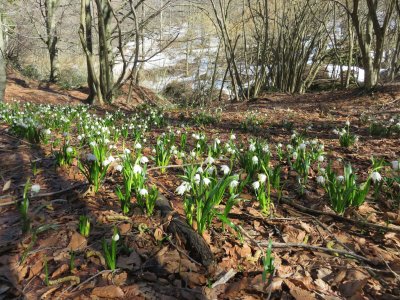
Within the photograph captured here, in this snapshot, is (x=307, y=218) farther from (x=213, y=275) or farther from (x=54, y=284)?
(x=54, y=284)

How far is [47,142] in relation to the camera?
459 centimetres

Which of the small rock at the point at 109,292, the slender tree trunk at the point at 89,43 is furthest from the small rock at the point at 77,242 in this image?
the slender tree trunk at the point at 89,43

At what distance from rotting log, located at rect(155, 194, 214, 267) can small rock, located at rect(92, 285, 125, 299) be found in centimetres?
48

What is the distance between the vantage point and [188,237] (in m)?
2.07

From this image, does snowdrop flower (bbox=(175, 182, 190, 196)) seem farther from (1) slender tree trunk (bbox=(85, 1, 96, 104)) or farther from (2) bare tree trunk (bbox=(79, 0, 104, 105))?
(1) slender tree trunk (bbox=(85, 1, 96, 104))

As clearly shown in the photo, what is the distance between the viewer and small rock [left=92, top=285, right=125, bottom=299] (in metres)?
1.70

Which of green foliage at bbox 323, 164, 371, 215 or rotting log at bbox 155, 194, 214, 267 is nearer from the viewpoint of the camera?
rotting log at bbox 155, 194, 214, 267

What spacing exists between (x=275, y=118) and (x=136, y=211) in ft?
17.5

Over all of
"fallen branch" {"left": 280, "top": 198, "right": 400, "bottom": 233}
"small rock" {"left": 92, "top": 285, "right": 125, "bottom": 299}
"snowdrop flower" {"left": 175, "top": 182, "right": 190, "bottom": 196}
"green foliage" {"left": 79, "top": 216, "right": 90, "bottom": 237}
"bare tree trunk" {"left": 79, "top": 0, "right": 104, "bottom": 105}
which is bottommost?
"small rock" {"left": 92, "top": 285, "right": 125, "bottom": 299}

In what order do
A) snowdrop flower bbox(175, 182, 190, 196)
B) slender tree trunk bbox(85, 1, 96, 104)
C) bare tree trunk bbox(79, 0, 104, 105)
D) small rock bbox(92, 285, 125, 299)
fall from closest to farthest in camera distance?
small rock bbox(92, 285, 125, 299) → snowdrop flower bbox(175, 182, 190, 196) → bare tree trunk bbox(79, 0, 104, 105) → slender tree trunk bbox(85, 1, 96, 104)

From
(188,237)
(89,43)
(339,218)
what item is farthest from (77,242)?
(89,43)

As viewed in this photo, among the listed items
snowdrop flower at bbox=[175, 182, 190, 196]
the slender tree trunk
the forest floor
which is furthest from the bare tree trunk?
snowdrop flower at bbox=[175, 182, 190, 196]

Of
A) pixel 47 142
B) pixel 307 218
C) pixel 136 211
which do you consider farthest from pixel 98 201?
pixel 47 142

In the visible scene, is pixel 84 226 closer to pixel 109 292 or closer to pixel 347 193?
pixel 109 292
